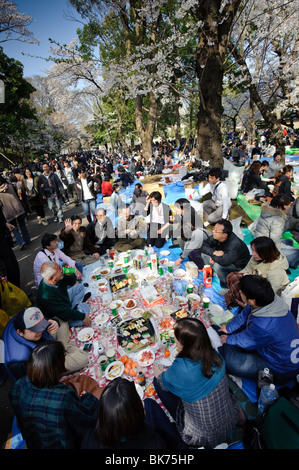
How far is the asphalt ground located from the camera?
111 inches

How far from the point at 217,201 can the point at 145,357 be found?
15.2 feet

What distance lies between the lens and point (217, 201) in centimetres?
615

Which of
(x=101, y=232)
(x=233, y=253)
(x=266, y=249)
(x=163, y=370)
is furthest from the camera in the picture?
(x=101, y=232)

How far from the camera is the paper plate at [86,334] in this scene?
10.8ft

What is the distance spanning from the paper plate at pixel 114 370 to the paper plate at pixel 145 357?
0.79 ft

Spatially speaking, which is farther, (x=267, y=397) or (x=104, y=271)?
(x=104, y=271)

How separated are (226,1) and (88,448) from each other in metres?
9.83

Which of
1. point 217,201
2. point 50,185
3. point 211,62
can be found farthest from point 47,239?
point 211,62

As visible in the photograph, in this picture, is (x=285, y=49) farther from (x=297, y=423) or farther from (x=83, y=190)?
(x=297, y=423)

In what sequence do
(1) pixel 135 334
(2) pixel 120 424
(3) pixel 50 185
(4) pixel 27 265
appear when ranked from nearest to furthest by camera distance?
(2) pixel 120 424 → (1) pixel 135 334 → (4) pixel 27 265 → (3) pixel 50 185

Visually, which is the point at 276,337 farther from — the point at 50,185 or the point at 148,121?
the point at 148,121

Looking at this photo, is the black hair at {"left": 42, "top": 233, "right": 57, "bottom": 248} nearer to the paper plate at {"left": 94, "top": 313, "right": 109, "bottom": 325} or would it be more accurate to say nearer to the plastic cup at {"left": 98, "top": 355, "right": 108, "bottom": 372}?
the paper plate at {"left": 94, "top": 313, "right": 109, "bottom": 325}

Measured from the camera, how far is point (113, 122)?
96.8 feet

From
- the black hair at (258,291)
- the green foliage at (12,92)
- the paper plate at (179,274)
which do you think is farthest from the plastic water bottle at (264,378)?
the green foliage at (12,92)
